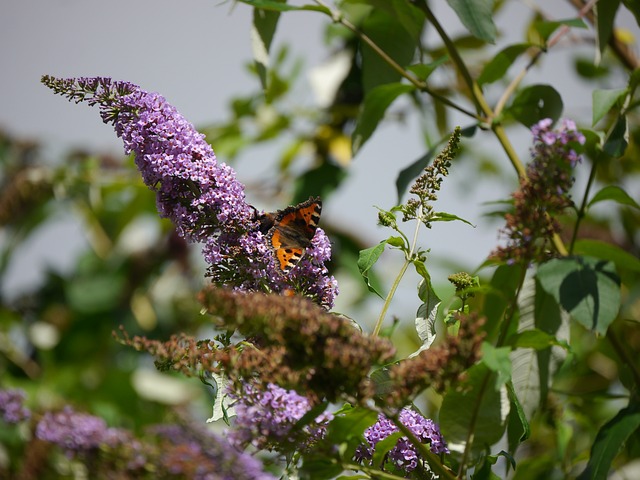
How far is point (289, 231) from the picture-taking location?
124 cm

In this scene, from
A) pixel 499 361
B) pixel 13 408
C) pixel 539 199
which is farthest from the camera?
pixel 13 408

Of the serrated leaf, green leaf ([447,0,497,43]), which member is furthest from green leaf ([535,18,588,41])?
the serrated leaf

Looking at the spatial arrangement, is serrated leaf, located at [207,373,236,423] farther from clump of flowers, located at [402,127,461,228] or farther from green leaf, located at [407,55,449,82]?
green leaf, located at [407,55,449,82]

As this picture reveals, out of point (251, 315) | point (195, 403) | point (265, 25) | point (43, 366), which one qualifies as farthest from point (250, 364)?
point (43, 366)

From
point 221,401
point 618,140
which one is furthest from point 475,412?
point 618,140

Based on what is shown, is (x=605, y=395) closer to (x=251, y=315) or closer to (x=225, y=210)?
(x=225, y=210)

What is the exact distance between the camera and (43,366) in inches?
146

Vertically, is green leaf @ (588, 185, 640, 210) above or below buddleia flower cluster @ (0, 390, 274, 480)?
above

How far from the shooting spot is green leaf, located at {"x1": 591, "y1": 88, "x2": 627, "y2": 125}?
1.39 m

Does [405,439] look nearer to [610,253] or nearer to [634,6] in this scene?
[610,253]

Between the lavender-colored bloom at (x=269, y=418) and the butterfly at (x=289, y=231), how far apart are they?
0.84ft

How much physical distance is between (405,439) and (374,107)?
819 mm

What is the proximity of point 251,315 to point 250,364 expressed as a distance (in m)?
0.09

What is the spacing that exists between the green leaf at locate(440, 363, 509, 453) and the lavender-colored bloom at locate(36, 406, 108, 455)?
0.76 m
